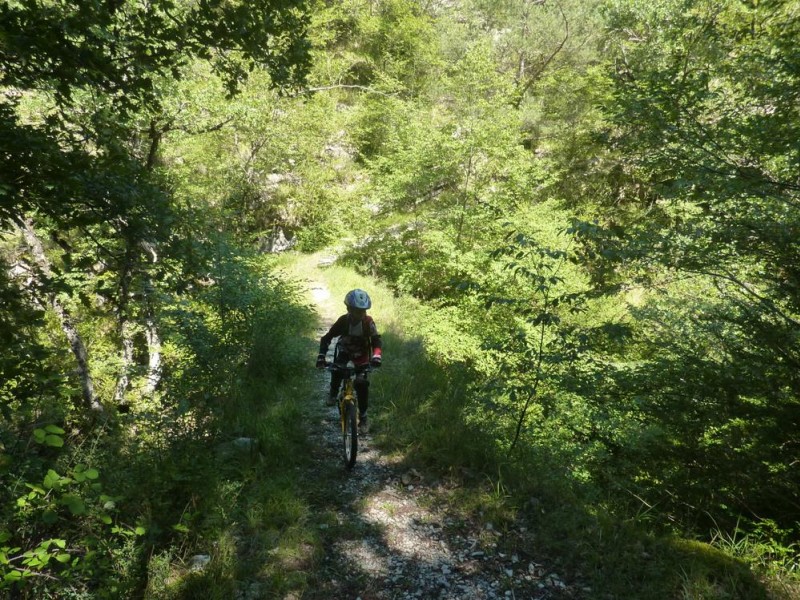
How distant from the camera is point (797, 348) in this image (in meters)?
4.10

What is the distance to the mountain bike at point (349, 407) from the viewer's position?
5.20 meters

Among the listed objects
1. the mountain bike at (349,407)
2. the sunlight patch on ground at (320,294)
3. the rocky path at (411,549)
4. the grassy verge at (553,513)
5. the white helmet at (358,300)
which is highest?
the white helmet at (358,300)

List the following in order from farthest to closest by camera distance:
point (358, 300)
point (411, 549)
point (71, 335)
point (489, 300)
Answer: point (71, 335), point (358, 300), point (489, 300), point (411, 549)

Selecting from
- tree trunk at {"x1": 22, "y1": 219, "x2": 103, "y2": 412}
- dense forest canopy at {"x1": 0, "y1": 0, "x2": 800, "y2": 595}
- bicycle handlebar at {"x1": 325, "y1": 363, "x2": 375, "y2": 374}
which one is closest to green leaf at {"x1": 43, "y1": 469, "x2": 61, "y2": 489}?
dense forest canopy at {"x1": 0, "y1": 0, "x2": 800, "y2": 595}

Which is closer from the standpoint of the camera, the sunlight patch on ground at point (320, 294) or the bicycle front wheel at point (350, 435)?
the bicycle front wheel at point (350, 435)

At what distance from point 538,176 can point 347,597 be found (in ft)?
43.0

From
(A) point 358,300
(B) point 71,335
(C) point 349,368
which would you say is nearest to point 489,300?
(A) point 358,300

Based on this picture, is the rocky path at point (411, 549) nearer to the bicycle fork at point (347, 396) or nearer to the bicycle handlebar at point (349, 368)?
the bicycle fork at point (347, 396)

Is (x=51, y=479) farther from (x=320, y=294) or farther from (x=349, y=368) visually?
(x=320, y=294)

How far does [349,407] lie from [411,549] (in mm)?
1736

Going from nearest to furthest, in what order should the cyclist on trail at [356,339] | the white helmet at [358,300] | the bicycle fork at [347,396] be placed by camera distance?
→ the white helmet at [358,300], the bicycle fork at [347,396], the cyclist on trail at [356,339]

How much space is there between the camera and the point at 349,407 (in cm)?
525

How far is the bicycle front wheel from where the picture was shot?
5.17 meters

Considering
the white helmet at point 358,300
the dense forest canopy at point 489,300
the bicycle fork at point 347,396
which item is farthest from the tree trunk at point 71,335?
the white helmet at point 358,300
